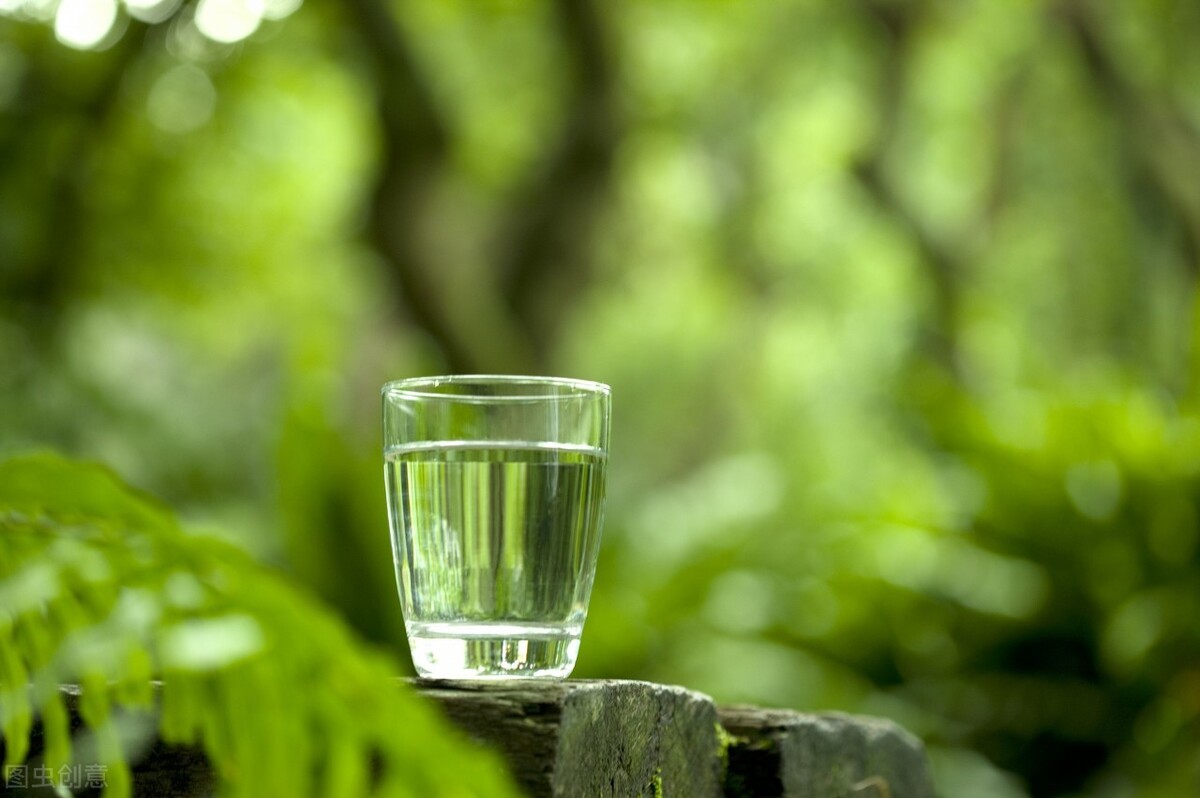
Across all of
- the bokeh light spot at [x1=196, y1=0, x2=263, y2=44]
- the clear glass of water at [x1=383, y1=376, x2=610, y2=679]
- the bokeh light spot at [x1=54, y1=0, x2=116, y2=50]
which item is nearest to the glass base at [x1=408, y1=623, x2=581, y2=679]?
the clear glass of water at [x1=383, y1=376, x2=610, y2=679]

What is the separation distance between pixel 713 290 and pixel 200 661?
1158 cm

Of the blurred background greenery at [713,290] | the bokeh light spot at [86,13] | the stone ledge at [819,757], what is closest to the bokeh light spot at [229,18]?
the blurred background greenery at [713,290]

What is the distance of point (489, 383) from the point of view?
2.63 feet

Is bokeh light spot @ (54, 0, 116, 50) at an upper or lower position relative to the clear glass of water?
upper

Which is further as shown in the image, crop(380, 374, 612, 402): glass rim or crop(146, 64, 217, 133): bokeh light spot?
crop(146, 64, 217, 133): bokeh light spot

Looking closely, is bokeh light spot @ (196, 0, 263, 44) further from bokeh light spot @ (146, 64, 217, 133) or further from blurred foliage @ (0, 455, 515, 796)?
blurred foliage @ (0, 455, 515, 796)

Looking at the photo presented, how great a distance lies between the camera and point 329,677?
0.41m

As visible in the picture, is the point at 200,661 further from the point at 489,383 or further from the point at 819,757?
the point at 819,757

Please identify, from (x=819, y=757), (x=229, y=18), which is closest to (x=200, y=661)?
(x=819, y=757)

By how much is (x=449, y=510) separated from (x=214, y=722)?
1.21ft

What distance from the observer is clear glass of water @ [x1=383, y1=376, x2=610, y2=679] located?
79 cm

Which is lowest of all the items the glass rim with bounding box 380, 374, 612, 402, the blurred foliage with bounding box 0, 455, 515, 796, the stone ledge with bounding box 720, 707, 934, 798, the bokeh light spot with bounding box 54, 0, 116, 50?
the stone ledge with bounding box 720, 707, 934, 798

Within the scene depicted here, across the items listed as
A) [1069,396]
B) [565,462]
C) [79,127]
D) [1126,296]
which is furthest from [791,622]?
[1126,296]

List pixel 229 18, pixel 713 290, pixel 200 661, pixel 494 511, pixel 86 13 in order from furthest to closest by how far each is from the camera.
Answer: pixel 713 290 → pixel 229 18 → pixel 86 13 → pixel 494 511 → pixel 200 661
